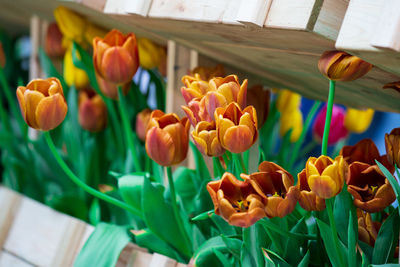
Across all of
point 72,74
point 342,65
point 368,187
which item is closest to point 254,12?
point 342,65

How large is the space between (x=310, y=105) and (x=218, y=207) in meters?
0.96

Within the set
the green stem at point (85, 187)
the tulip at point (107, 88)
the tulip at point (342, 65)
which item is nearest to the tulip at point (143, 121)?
the tulip at point (107, 88)

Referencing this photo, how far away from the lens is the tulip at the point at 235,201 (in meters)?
0.44

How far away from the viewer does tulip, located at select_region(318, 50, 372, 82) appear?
0.48m

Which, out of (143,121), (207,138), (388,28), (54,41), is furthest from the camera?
(54,41)

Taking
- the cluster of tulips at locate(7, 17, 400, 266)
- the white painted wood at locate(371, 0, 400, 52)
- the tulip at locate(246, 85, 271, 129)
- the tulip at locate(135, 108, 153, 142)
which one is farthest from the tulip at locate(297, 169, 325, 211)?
the tulip at locate(135, 108, 153, 142)

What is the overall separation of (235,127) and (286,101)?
53 centimetres

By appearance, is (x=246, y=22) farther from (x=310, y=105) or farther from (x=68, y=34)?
(x=310, y=105)

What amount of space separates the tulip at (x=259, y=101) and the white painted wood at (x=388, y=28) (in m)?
0.33

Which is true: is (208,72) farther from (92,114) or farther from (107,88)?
(92,114)

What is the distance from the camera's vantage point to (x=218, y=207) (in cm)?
45

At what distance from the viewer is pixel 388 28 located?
40cm

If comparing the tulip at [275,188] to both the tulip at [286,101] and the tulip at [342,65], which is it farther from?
the tulip at [286,101]

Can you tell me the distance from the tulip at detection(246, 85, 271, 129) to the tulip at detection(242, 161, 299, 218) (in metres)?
0.24
